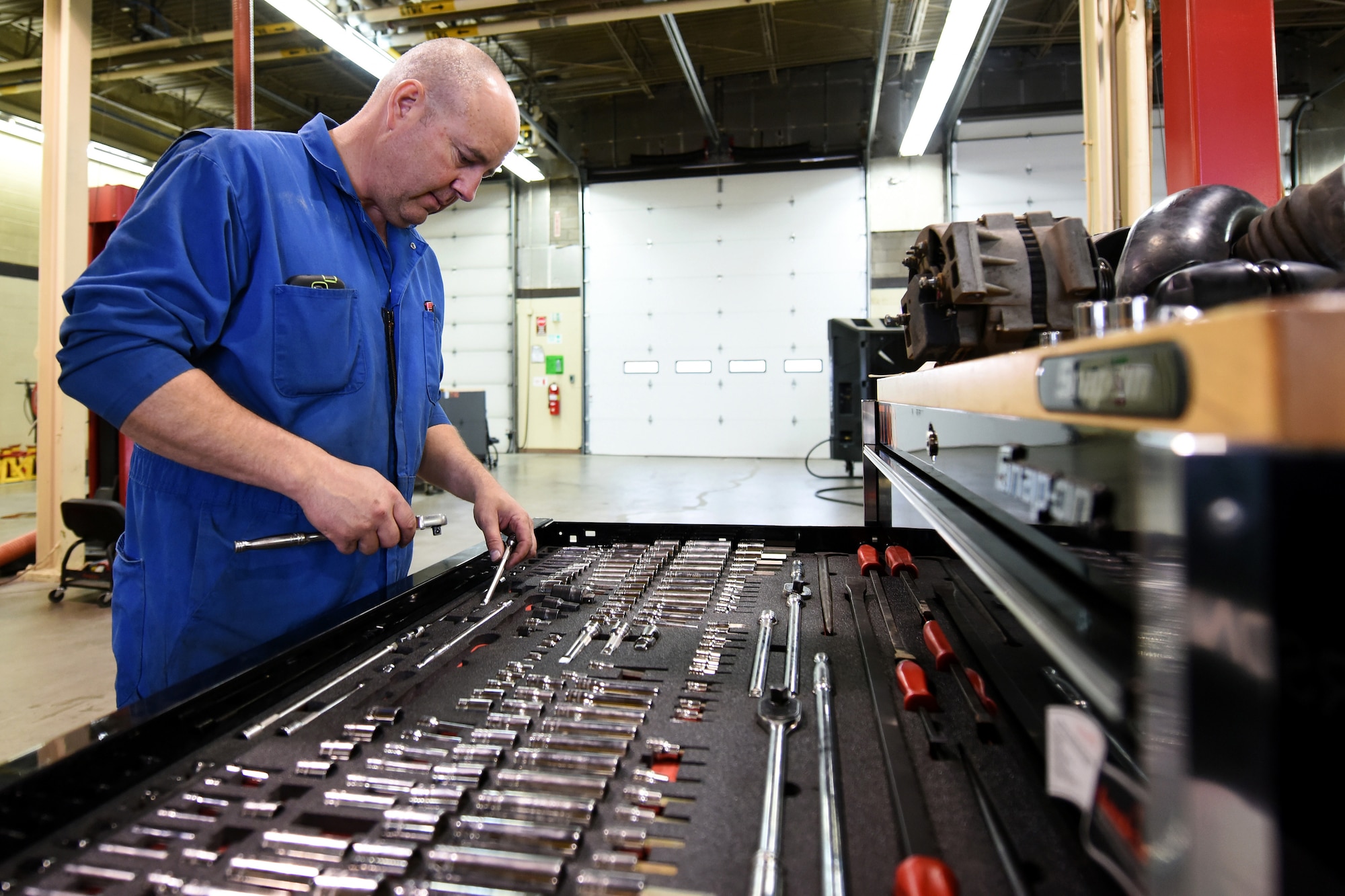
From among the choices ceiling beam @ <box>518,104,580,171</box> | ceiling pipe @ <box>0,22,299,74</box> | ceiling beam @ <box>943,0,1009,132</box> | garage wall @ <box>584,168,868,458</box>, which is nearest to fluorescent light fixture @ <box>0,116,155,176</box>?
ceiling pipe @ <box>0,22,299,74</box>

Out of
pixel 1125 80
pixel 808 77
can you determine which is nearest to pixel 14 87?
pixel 808 77

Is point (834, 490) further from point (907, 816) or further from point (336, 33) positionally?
point (907, 816)

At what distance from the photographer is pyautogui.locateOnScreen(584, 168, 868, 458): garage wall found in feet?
30.2

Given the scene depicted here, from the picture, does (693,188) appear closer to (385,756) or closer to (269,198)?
(269,198)

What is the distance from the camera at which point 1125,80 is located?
9.87 feet

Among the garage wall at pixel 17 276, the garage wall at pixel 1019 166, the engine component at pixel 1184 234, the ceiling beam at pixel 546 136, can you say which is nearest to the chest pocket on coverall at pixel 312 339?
the engine component at pixel 1184 234

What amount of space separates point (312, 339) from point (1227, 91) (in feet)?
9.32

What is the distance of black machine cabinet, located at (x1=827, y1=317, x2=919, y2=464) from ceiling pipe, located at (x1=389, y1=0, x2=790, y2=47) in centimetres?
292

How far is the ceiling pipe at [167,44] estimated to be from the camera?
264 inches

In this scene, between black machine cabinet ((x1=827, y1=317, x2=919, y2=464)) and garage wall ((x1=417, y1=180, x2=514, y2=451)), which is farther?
garage wall ((x1=417, y1=180, x2=514, y2=451))

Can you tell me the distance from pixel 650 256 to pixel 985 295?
8.81 metres

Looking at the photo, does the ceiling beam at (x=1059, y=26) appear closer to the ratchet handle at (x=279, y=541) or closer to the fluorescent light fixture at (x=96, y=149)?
the ratchet handle at (x=279, y=541)

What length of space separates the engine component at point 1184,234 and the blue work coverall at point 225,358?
1.25 metres

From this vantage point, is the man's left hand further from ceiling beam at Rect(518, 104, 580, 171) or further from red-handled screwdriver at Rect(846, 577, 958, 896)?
ceiling beam at Rect(518, 104, 580, 171)
